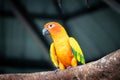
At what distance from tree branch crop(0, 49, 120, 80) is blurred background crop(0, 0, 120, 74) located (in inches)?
138

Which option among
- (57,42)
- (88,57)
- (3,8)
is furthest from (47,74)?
(88,57)

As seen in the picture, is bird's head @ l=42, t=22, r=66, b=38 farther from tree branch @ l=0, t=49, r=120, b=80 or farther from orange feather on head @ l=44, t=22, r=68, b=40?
tree branch @ l=0, t=49, r=120, b=80

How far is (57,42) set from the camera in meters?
3.44

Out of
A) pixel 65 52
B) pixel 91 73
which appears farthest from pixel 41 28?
pixel 91 73

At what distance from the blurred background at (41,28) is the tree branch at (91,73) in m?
3.51

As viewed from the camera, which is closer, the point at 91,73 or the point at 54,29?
the point at 91,73

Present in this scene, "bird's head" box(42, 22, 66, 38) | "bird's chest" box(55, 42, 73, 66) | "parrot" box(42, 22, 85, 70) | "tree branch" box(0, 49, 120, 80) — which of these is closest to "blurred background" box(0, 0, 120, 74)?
"bird's head" box(42, 22, 66, 38)

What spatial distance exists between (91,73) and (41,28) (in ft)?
16.2

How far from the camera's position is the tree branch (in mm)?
2264

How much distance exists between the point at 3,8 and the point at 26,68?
1961 mm

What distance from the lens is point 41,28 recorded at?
7344 mm

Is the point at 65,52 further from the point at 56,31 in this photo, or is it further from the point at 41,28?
the point at 41,28

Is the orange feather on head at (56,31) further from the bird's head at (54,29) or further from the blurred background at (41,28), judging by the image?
the blurred background at (41,28)

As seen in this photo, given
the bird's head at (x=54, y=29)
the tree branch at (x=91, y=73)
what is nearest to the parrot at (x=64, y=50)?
the bird's head at (x=54, y=29)
